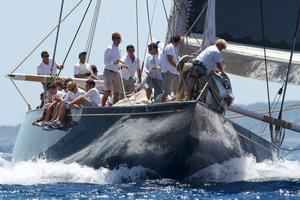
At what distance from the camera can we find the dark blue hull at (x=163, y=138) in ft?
53.8

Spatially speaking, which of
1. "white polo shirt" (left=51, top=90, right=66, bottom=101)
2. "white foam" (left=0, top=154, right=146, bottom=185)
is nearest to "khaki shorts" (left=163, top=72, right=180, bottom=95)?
"white foam" (left=0, top=154, right=146, bottom=185)

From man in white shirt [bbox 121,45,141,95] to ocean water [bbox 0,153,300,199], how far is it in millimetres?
Answer: 2105

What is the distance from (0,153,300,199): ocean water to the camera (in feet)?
50.5

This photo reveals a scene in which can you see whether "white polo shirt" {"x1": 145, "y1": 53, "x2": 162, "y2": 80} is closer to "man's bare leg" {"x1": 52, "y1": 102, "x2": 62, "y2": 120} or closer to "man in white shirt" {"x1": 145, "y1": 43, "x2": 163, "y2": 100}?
"man in white shirt" {"x1": 145, "y1": 43, "x2": 163, "y2": 100}

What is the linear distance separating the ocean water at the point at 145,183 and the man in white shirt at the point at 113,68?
1.61m

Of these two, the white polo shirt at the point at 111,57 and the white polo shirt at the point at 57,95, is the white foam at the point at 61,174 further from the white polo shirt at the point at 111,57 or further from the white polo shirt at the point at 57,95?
the white polo shirt at the point at 111,57

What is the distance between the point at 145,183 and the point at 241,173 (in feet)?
5.28

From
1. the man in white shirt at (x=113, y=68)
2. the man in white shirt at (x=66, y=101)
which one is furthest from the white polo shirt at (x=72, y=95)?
the man in white shirt at (x=113, y=68)

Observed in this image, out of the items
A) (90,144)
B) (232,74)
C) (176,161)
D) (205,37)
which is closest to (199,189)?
(176,161)

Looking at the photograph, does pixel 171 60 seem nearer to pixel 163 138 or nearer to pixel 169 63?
pixel 169 63

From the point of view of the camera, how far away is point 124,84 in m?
20.0

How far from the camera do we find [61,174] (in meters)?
17.9

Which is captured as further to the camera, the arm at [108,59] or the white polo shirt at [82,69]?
the white polo shirt at [82,69]

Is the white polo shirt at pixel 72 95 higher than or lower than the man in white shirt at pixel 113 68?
lower
